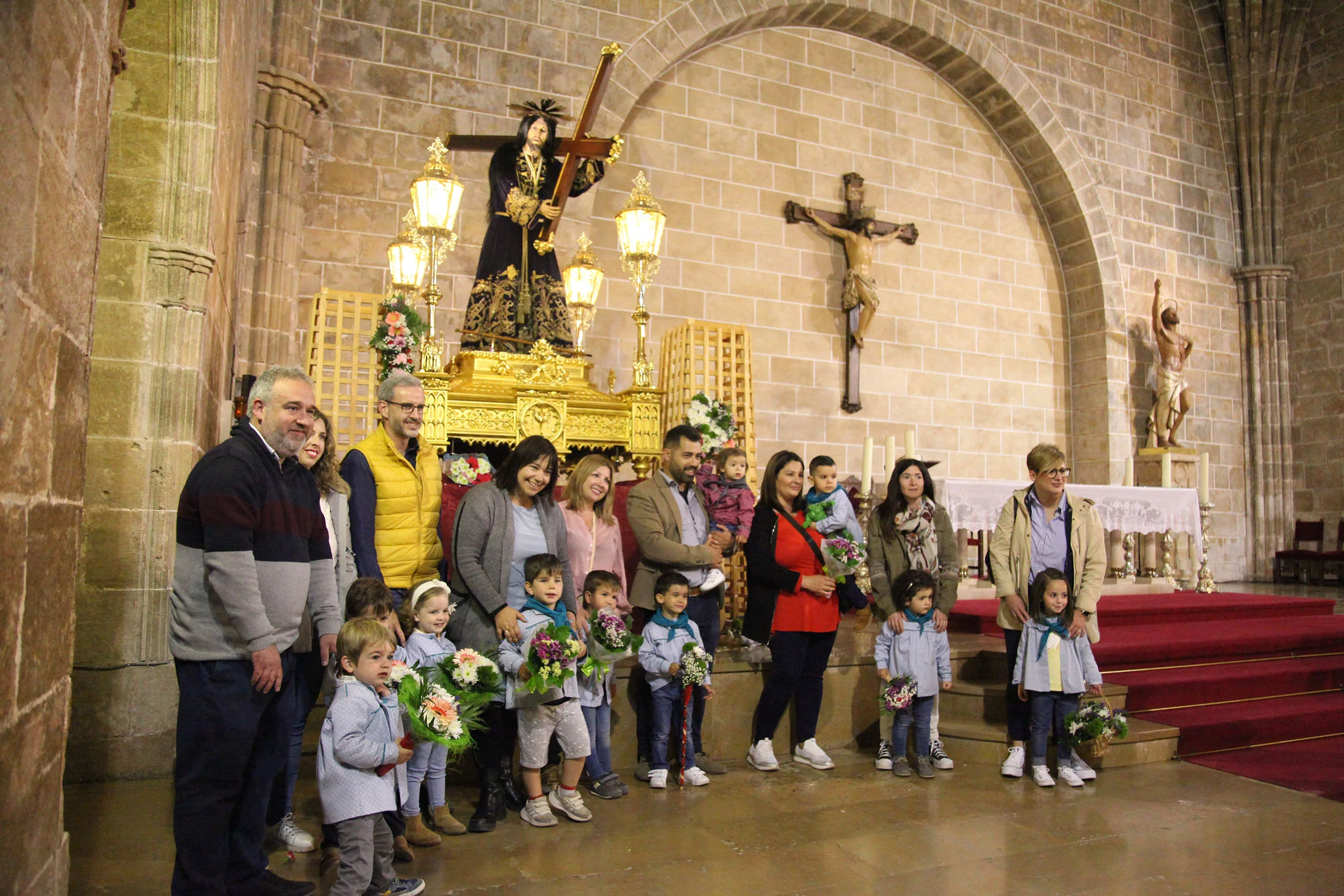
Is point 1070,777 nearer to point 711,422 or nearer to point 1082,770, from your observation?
point 1082,770

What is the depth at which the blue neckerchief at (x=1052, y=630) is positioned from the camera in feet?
14.1

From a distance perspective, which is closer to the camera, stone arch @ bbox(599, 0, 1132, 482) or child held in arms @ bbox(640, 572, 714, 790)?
child held in arms @ bbox(640, 572, 714, 790)

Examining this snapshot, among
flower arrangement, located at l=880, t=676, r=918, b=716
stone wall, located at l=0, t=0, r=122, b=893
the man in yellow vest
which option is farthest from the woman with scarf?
stone wall, located at l=0, t=0, r=122, b=893

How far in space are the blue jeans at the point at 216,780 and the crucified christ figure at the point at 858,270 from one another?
7864 mm

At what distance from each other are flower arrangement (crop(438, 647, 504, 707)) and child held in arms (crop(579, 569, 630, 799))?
2.31 ft

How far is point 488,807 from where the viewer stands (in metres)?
3.49

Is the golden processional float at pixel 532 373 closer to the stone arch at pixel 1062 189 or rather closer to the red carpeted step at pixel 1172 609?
the red carpeted step at pixel 1172 609

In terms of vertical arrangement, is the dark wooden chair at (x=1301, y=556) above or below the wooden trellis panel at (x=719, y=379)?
below

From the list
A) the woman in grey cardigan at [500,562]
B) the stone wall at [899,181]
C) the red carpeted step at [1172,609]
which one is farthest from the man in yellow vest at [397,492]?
the stone wall at [899,181]

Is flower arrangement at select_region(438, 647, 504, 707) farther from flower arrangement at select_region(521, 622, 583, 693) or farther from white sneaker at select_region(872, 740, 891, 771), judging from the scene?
white sneaker at select_region(872, 740, 891, 771)

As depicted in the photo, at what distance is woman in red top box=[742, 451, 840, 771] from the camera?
14.5 ft

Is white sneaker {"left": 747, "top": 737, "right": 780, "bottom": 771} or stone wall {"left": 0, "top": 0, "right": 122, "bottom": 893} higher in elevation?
stone wall {"left": 0, "top": 0, "right": 122, "bottom": 893}

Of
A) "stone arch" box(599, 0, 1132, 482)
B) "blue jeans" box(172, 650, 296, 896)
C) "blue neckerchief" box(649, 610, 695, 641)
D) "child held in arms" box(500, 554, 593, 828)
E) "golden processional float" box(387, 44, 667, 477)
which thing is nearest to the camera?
"blue jeans" box(172, 650, 296, 896)

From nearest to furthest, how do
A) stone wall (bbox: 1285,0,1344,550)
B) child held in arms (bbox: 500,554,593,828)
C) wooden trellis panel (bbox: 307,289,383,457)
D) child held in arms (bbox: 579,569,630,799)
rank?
child held in arms (bbox: 500,554,593,828) < child held in arms (bbox: 579,569,630,799) < wooden trellis panel (bbox: 307,289,383,457) < stone wall (bbox: 1285,0,1344,550)
